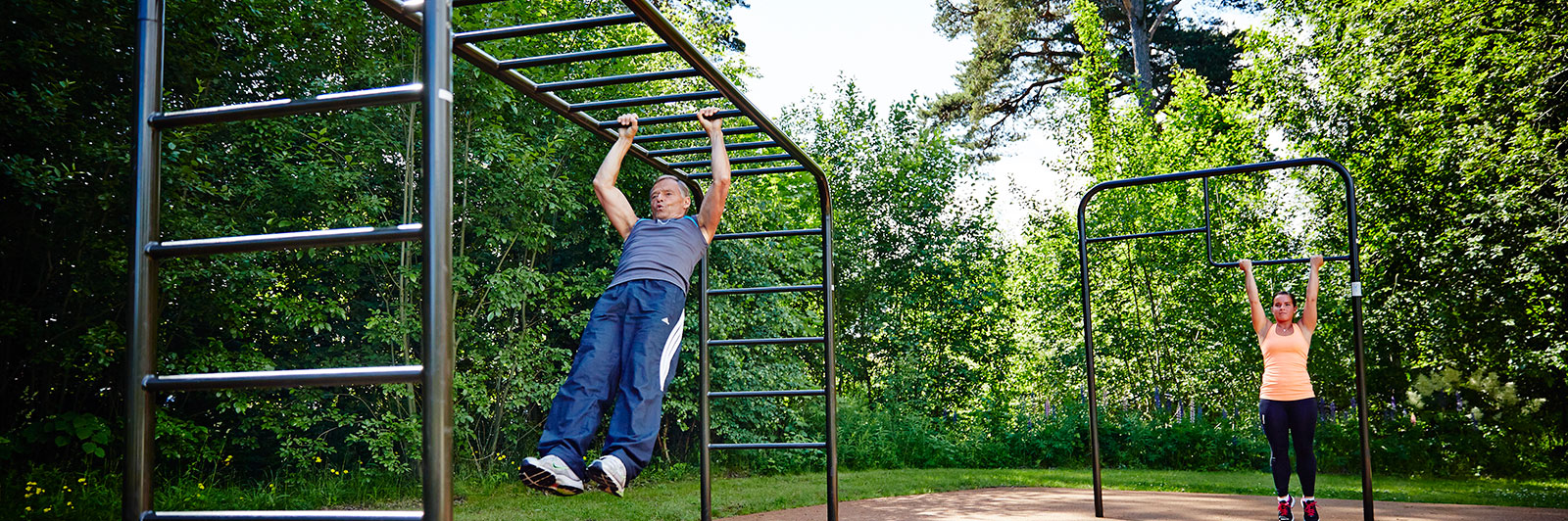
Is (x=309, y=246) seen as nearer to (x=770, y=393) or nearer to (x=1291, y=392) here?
(x=770, y=393)

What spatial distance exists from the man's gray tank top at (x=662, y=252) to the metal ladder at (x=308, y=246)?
1.19 meters

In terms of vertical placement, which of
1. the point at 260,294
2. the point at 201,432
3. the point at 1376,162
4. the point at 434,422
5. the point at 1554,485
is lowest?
the point at 1554,485

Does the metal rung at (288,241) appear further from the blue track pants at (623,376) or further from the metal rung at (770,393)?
the metal rung at (770,393)

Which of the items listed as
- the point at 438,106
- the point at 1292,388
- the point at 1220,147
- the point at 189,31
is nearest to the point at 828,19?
the point at 1220,147

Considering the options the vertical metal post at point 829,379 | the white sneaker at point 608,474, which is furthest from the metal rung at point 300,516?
the vertical metal post at point 829,379

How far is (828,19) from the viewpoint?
17.4 metres

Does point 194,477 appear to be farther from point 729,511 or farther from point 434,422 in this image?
point 434,422

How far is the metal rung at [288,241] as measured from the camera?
5.70ft

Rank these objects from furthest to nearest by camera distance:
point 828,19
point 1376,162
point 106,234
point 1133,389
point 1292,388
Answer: point 828,19
point 1133,389
point 1376,162
point 106,234
point 1292,388

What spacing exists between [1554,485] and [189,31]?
11050mm

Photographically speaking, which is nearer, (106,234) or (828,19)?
(106,234)

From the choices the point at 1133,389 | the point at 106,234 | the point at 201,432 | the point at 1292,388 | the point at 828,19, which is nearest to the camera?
the point at 1292,388

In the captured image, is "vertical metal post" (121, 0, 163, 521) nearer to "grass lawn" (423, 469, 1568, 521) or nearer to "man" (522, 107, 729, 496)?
"man" (522, 107, 729, 496)

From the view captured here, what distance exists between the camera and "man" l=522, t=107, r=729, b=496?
2.61 meters
